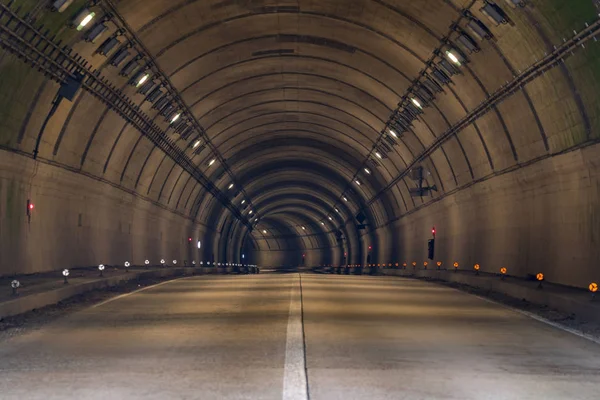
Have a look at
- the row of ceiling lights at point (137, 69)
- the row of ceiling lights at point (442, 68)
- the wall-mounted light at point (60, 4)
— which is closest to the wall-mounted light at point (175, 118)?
the row of ceiling lights at point (137, 69)

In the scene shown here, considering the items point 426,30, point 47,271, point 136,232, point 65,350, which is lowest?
point 65,350

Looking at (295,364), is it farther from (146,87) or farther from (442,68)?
(146,87)

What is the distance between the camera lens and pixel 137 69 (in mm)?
Answer: 27953

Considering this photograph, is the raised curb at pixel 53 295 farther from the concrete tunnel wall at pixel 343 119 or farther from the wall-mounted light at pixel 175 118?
the wall-mounted light at pixel 175 118

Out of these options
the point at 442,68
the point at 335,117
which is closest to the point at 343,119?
the point at 335,117

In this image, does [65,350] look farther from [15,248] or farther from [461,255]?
[461,255]

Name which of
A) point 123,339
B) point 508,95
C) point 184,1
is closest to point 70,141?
point 184,1

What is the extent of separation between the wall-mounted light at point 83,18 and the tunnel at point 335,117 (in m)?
0.08

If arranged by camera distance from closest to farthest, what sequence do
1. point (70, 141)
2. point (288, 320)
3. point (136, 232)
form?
point (288, 320) → point (70, 141) → point (136, 232)

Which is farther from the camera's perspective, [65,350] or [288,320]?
[288,320]

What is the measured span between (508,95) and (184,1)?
9.07m

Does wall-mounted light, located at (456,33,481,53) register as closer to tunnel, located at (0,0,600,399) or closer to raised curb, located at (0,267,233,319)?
tunnel, located at (0,0,600,399)

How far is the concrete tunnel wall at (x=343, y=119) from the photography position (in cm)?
2191

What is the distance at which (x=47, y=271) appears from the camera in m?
28.8
